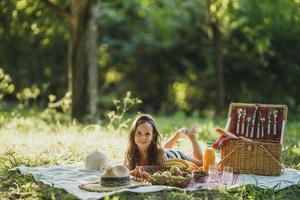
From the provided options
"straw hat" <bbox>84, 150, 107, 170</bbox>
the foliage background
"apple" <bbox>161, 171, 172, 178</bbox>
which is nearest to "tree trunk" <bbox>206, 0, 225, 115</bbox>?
the foliage background

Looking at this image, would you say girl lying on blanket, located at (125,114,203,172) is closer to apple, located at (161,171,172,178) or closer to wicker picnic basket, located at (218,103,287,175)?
apple, located at (161,171,172,178)

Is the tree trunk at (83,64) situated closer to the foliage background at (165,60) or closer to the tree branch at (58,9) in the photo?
the tree branch at (58,9)

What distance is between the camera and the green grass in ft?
16.3

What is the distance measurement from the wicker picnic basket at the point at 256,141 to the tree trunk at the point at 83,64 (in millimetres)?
4294

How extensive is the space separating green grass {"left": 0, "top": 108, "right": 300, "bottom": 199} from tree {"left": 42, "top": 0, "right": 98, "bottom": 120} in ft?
2.28

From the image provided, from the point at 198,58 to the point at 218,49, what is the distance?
1666 millimetres

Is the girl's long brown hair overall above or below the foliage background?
below

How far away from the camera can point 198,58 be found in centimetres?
1500

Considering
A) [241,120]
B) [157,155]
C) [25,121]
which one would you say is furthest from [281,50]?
[157,155]

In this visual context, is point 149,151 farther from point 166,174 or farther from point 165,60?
point 165,60

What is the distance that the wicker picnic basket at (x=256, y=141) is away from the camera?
600 cm

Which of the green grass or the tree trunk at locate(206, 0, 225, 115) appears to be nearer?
the green grass

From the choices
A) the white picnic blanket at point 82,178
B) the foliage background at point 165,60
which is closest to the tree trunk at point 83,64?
the foliage background at point 165,60

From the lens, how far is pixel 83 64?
10367 millimetres
